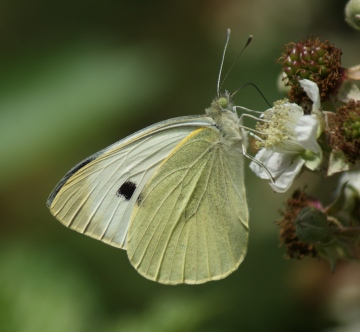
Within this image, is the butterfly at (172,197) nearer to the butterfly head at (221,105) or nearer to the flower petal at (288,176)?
the butterfly head at (221,105)

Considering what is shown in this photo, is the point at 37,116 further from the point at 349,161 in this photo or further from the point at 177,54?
the point at 349,161

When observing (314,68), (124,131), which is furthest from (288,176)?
(124,131)

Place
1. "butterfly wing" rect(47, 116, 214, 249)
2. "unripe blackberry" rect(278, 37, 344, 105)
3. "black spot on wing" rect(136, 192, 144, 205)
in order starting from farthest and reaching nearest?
"black spot on wing" rect(136, 192, 144, 205), "butterfly wing" rect(47, 116, 214, 249), "unripe blackberry" rect(278, 37, 344, 105)

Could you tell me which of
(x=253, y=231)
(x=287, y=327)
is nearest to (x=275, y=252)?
(x=253, y=231)

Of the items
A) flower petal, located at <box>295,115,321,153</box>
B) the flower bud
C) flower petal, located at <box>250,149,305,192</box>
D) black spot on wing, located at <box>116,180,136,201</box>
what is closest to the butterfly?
black spot on wing, located at <box>116,180,136,201</box>

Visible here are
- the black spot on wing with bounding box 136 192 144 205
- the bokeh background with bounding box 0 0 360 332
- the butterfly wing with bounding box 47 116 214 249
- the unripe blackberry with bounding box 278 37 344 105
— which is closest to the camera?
the unripe blackberry with bounding box 278 37 344 105

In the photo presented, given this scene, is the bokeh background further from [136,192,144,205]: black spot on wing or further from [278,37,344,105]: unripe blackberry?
[278,37,344,105]: unripe blackberry

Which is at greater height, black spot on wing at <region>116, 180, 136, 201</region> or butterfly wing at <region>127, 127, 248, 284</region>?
black spot on wing at <region>116, 180, 136, 201</region>

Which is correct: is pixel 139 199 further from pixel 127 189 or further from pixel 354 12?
pixel 354 12
